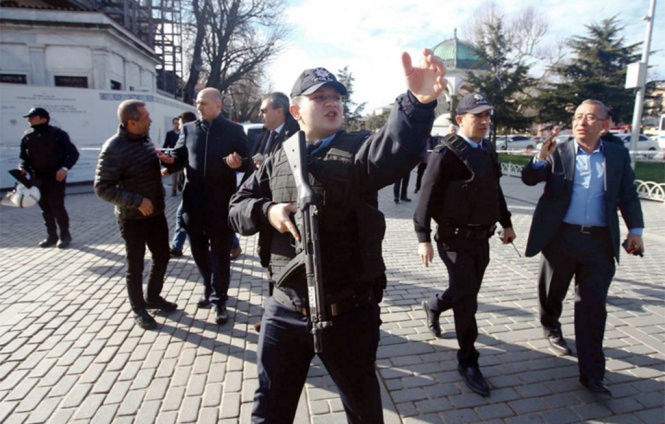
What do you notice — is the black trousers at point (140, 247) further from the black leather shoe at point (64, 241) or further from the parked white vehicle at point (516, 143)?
the parked white vehicle at point (516, 143)

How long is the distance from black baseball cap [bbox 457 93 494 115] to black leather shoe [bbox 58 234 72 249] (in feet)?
22.3

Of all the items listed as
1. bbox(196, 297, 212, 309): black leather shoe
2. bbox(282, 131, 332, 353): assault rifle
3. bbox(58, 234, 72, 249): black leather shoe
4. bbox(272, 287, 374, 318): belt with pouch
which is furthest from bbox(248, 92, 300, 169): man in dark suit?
bbox(58, 234, 72, 249): black leather shoe

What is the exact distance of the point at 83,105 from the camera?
13516 millimetres

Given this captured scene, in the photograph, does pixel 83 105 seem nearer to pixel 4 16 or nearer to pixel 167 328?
pixel 4 16

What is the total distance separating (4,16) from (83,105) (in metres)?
9.42

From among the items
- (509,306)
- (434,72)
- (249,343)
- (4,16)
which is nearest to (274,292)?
(434,72)

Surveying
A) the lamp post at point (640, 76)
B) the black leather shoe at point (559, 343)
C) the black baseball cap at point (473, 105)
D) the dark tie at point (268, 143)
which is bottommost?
the black leather shoe at point (559, 343)

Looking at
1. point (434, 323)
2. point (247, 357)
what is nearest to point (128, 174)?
point (247, 357)

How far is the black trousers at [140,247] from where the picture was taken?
4.11 meters

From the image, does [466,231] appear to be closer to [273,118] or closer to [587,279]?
[587,279]

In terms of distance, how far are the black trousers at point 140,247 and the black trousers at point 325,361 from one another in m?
2.59

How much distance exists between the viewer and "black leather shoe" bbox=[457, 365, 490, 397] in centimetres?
307

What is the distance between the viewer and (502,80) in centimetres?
2697

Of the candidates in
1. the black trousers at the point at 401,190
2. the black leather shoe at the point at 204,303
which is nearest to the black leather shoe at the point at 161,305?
the black leather shoe at the point at 204,303
